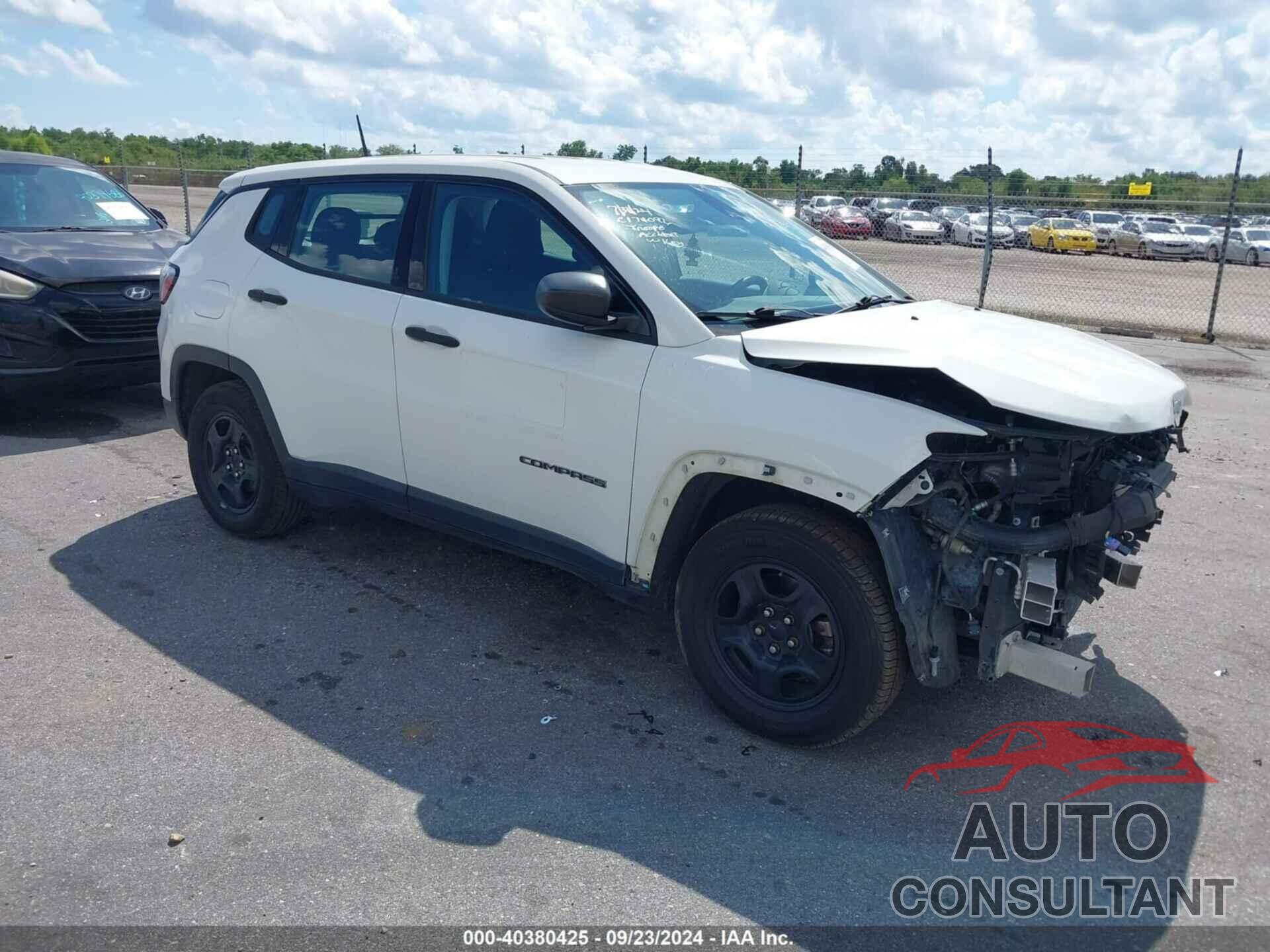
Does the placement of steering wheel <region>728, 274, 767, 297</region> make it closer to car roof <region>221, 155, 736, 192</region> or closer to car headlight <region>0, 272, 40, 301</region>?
car roof <region>221, 155, 736, 192</region>

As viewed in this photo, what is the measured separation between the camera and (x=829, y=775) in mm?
3568

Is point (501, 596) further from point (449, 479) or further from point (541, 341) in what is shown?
point (541, 341)

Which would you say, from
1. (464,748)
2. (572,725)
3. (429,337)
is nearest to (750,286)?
(429,337)

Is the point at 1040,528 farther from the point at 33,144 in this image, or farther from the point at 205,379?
the point at 33,144

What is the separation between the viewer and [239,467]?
17.9 feet

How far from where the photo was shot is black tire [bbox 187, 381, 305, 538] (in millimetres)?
5262

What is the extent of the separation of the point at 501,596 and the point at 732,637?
5.06 ft

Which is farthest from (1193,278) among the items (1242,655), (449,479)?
(449,479)

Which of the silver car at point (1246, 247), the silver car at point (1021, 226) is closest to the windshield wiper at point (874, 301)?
the silver car at point (1021, 226)

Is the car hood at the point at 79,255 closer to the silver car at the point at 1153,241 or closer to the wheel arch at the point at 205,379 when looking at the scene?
the wheel arch at the point at 205,379

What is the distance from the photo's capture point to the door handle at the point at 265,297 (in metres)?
4.94

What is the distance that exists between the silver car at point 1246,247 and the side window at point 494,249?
93.0 ft

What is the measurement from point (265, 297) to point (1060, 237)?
2581 cm

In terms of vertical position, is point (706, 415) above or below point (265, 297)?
below
